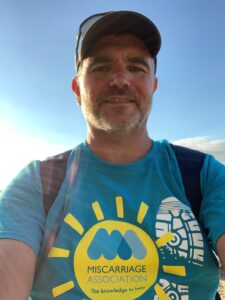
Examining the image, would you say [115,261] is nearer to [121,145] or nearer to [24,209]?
[24,209]

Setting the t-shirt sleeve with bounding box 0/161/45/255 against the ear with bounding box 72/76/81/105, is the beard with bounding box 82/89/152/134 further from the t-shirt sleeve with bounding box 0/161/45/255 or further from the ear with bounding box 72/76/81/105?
the t-shirt sleeve with bounding box 0/161/45/255

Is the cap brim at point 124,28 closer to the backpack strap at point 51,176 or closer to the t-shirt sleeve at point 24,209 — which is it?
the backpack strap at point 51,176

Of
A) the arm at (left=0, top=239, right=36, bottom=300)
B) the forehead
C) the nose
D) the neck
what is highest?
the forehead

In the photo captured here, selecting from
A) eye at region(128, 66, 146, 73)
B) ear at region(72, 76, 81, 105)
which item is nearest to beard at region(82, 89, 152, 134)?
eye at region(128, 66, 146, 73)

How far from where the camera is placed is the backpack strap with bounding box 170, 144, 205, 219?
80.4 inches

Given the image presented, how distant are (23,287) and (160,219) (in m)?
0.92

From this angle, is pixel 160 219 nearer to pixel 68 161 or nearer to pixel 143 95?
pixel 68 161

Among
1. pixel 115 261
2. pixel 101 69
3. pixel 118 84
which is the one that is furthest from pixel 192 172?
pixel 101 69

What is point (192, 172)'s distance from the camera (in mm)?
2127

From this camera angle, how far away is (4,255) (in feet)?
5.80

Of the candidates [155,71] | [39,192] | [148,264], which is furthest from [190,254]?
[155,71]

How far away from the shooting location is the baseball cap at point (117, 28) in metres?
2.46

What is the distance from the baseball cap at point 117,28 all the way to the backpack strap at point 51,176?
3.07 ft

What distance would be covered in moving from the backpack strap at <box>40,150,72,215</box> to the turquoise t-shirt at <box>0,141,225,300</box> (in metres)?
0.04
